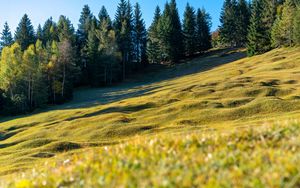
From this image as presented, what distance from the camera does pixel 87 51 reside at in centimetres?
13512

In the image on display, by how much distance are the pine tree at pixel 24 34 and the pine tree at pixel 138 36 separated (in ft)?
129

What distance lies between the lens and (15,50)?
338 feet

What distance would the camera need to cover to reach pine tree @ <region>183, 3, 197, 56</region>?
15325 centimetres

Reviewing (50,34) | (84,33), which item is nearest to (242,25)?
(84,33)

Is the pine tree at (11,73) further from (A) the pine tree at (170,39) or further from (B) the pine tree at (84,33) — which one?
(A) the pine tree at (170,39)

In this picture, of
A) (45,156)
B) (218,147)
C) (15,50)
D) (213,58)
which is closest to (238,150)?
(218,147)

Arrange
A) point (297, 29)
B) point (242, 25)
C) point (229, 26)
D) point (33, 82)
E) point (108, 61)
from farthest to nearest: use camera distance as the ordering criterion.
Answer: point (229, 26)
point (242, 25)
point (108, 61)
point (297, 29)
point (33, 82)

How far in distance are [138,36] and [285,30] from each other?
60.4 meters

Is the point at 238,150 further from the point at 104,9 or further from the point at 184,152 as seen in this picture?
the point at 104,9

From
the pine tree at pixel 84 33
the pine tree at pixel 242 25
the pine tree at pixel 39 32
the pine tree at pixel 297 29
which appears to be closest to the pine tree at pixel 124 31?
the pine tree at pixel 84 33

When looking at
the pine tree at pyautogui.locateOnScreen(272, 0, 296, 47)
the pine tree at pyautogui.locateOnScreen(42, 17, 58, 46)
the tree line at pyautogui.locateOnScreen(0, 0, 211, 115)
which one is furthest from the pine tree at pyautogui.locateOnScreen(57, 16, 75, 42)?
the pine tree at pyautogui.locateOnScreen(272, 0, 296, 47)

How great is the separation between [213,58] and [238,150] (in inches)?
5277

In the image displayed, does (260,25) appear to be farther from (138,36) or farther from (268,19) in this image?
(138,36)

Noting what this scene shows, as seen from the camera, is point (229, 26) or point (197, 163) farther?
point (229, 26)
